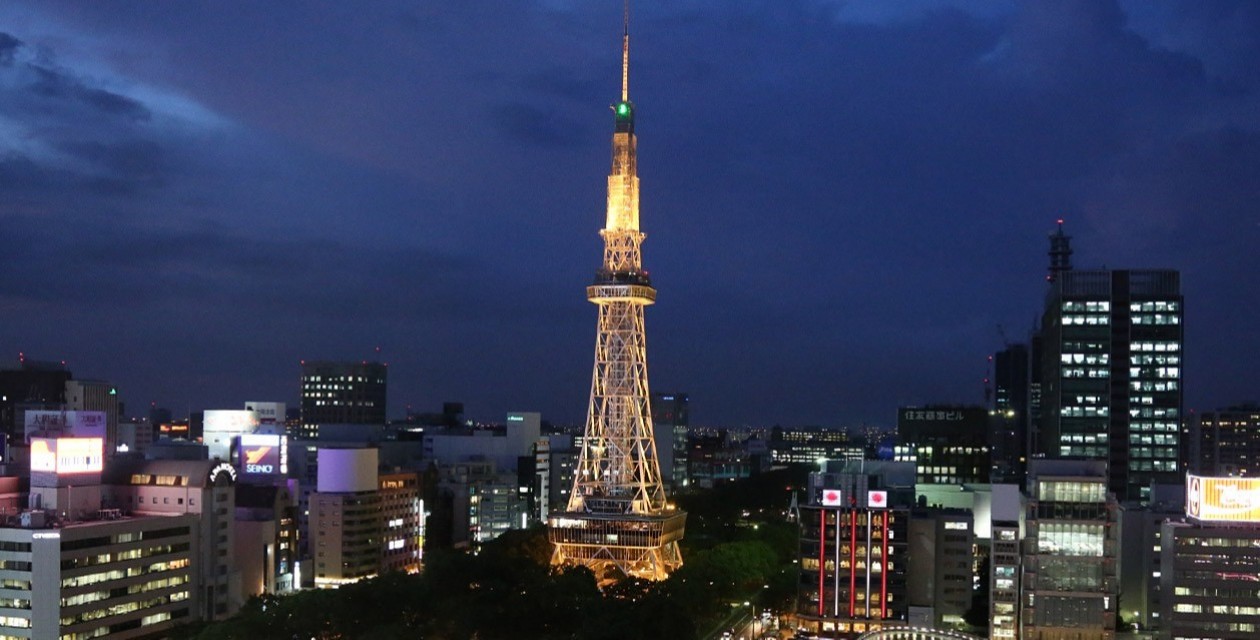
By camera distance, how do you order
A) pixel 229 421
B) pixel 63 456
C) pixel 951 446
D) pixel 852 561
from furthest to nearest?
pixel 229 421 < pixel 951 446 < pixel 852 561 < pixel 63 456

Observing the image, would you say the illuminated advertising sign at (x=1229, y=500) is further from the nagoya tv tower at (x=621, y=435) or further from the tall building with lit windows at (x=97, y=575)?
the tall building with lit windows at (x=97, y=575)

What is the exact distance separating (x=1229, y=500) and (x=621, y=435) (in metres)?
34.3

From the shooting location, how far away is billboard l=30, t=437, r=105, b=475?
58469 mm

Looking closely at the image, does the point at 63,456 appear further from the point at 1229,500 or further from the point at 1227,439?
the point at 1227,439

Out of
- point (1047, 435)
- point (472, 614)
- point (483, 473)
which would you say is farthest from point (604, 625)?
point (483, 473)

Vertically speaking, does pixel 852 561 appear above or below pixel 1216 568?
below

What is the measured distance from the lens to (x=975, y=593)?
73062 mm

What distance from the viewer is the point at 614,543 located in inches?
2832

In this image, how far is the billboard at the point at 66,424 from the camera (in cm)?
5994

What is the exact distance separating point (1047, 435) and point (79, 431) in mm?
69462

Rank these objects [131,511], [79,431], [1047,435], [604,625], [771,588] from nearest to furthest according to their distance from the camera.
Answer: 1. [604,625]
2. [79,431]
3. [131,511]
4. [771,588]
5. [1047,435]

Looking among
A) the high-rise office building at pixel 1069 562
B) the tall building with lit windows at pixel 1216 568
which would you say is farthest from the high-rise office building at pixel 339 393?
the tall building with lit windows at pixel 1216 568

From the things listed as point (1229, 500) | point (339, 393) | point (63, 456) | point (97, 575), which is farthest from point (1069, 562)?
point (339, 393)

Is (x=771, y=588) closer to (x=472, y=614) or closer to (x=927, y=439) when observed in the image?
(x=472, y=614)
